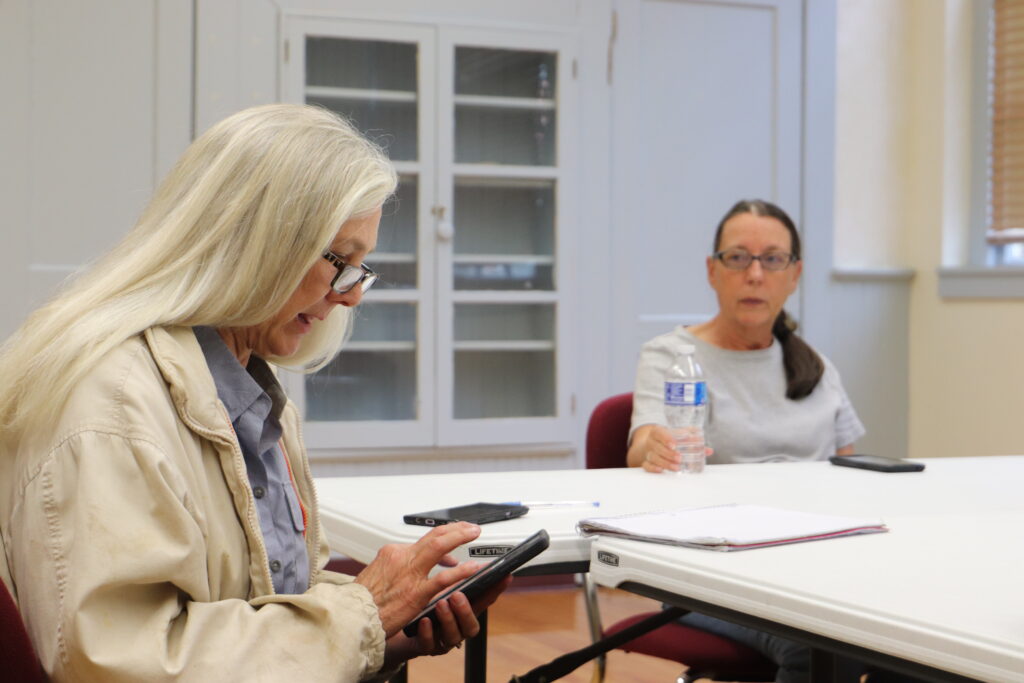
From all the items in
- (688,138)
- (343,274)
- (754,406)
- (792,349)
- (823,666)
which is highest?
(688,138)

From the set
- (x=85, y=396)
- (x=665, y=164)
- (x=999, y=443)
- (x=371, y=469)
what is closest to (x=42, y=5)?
(x=371, y=469)

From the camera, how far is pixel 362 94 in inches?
159

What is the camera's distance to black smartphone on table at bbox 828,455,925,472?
2230mm

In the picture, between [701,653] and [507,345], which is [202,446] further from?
[507,345]

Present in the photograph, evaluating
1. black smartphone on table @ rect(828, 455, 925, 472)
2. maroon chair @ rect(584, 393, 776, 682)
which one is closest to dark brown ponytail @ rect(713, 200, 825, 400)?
black smartphone on table @ rect(828, 455, 925, 472)

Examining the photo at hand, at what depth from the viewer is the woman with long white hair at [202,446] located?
3.39 ft

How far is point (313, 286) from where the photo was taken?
4.30ft

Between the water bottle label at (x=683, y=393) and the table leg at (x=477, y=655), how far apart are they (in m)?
0.78

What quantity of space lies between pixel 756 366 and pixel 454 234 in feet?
5.96

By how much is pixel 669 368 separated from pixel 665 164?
209 cm

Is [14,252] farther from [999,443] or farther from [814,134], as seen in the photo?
[999,443]

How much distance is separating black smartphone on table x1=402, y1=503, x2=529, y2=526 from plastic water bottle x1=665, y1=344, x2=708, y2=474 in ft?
1.90

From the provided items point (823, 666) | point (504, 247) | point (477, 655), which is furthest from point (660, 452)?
point (504, 247)

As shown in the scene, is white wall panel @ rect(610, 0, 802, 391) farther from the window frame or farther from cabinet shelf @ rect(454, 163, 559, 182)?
the window frame
